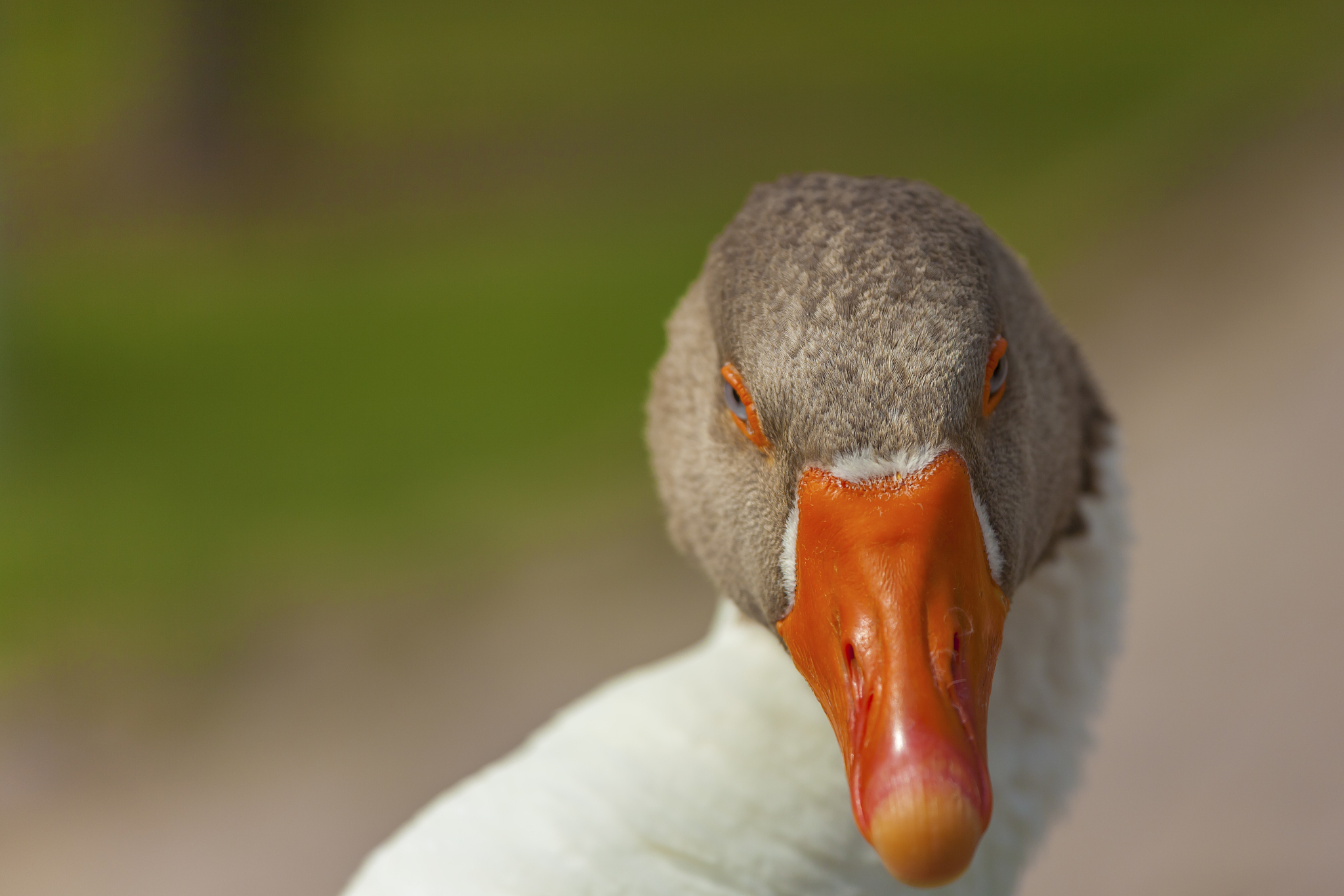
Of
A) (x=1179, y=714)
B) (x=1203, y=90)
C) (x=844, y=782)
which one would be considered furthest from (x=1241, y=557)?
(x=1203, y=90)

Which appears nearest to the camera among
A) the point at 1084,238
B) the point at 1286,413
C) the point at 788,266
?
the point at 788,266

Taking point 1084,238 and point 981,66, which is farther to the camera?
point 981,66

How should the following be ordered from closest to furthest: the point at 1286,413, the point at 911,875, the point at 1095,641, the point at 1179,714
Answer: the point at 911,875, the point at 1095,641, the point at 1179,714, the point at 1286,413

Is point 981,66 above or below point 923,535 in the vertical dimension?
above

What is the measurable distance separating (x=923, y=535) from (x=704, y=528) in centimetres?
33

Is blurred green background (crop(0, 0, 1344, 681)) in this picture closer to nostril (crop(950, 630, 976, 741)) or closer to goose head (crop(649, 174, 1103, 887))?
goose head (crop(649, 174, 1103, 887))

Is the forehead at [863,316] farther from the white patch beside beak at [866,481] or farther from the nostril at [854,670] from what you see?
the nostril at [854,670]

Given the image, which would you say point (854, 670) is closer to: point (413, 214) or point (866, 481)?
point (866, 481)

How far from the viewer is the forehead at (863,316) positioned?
897 mm

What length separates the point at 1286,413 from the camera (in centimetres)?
381

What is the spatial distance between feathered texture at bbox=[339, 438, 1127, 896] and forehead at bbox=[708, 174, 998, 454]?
380 millimetres

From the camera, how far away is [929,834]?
0.75 m

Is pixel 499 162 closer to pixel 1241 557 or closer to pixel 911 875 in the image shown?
pixel 1241 557

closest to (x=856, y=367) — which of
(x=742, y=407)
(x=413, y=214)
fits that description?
(x=742, y=407)
